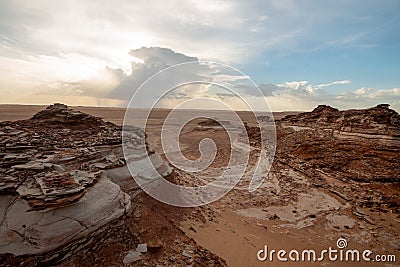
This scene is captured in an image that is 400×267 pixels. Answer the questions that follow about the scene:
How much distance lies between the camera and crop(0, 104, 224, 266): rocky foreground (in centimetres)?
393

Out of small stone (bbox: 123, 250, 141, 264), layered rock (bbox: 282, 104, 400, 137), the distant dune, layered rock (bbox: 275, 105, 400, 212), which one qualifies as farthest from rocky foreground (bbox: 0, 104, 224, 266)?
the distant dune

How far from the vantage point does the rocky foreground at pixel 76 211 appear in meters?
3.93

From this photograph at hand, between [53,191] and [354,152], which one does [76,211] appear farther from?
[354,152]

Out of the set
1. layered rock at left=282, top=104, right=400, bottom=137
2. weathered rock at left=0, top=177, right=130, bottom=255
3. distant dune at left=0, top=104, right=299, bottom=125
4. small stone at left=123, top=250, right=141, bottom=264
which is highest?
layered rock at left=282, top=104, right=400, bottom=137

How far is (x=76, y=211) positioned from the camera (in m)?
4.34

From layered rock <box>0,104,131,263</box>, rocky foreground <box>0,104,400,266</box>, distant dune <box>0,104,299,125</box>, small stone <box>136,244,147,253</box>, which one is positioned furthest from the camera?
distant dune <box>0,104,299,125</box>

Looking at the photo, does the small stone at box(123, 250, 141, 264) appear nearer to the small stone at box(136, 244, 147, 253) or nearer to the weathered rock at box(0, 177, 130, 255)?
the small stone at box(136, 244, 147, 253)

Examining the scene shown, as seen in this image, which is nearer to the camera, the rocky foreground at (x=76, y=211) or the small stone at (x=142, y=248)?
the rocky foreground at (x=76, y=211)

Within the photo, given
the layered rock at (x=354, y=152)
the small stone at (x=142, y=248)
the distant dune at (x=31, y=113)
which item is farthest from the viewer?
the distant dune at (x=31, y=113)

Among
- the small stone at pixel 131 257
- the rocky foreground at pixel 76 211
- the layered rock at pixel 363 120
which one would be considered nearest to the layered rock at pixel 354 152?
the layered rock at pixel 363 120

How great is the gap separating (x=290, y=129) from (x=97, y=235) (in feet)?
45.1

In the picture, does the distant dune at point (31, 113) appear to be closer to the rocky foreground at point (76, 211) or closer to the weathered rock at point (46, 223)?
the rocky foreground at point (76, 211)

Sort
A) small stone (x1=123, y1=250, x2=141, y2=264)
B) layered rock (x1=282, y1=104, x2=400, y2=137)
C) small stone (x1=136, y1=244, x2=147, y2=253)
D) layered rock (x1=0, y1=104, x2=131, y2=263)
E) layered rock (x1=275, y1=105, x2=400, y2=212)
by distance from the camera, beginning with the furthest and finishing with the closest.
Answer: layered rock (x1=282, y1=104, x2=400, y2=137) < layered rock (x1=275, y1=105, x2=400, y2=212) < small stone (x1=136, y1=244, x2=147, y2=253) < small stone (x1=123, y1=250, x2=141, y2=264) < layered rock (x1=0, y1=104, x2=131, y2=263)

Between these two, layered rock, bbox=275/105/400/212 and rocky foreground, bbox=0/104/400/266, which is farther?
layered rock, bbox=275/105/400/212
